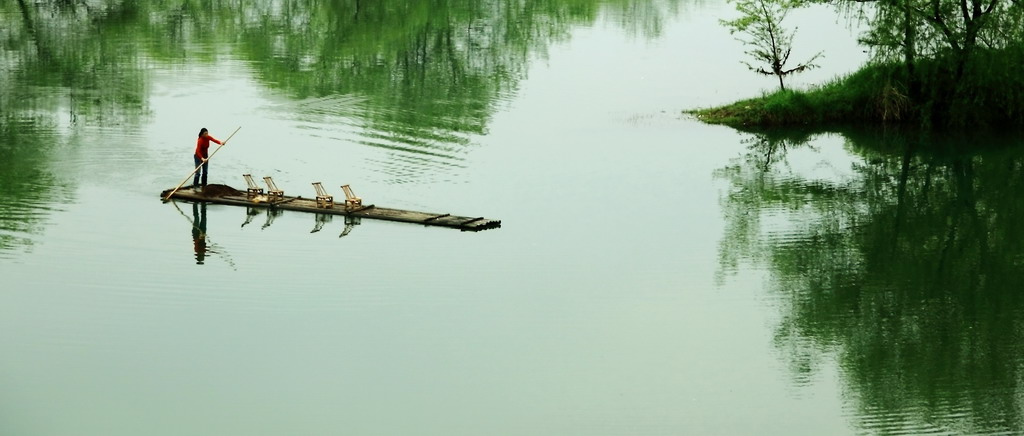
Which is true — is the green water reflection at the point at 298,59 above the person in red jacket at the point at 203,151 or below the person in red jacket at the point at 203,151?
above

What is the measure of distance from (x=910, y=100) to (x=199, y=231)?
A: 20.2m

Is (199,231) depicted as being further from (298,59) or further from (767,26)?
(767,26)

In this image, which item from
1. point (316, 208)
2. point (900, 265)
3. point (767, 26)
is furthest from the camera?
point (767, 26)

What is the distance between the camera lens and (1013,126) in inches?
1526

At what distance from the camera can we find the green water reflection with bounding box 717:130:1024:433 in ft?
65.3

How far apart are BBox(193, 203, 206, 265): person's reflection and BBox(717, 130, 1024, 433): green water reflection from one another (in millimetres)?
8965

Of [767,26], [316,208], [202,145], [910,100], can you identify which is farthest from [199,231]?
[767,26]

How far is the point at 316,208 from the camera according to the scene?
89.0 ft

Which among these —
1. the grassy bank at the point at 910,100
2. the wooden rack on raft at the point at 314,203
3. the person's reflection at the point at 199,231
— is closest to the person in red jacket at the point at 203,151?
the wooden rack on raft at the point at 314,203

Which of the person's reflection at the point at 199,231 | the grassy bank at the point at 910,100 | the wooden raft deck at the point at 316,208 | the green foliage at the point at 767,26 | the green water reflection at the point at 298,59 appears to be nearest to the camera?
the person's reflection at the point at 199,231

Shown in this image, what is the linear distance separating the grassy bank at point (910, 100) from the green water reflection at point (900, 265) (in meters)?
0.85

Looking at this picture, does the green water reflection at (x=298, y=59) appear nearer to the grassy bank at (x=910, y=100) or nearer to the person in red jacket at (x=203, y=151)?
the person in red jacket at (x=203, y=151)

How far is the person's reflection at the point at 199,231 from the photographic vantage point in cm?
2536

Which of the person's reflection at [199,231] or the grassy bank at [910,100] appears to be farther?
the grassy bank at [910,100]
